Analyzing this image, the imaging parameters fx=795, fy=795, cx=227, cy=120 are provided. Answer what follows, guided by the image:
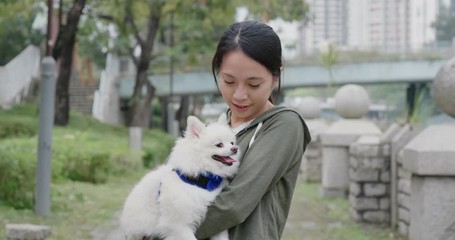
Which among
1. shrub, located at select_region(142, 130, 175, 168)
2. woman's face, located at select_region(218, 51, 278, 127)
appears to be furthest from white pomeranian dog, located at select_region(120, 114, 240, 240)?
shrub, located at select_region(142, 130, 175, 168)

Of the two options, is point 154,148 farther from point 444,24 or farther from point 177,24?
point 444,24

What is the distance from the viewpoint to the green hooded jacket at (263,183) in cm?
261

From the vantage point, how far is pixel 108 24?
87.8 feet

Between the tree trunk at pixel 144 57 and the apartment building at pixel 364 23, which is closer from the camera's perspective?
the tree trunk at pixel 144 57

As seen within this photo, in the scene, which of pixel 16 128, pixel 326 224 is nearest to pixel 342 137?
pixel 326 224

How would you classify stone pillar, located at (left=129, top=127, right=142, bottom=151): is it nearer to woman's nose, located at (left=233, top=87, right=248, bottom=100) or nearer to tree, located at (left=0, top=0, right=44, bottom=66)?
tree, located at (left=0, top=0, right=44, bottom=66)

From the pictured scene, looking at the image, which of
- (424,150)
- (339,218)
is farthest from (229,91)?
(339,218)

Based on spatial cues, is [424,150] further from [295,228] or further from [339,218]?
[339,218]

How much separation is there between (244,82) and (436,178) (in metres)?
4.38

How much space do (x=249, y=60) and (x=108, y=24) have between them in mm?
24563

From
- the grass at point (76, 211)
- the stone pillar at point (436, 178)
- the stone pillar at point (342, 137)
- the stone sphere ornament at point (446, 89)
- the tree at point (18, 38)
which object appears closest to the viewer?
the stone pillar at point (436, 178)

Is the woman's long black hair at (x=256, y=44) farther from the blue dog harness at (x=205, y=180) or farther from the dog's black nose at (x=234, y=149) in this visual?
the blue dog harness at (x=205, y=180)

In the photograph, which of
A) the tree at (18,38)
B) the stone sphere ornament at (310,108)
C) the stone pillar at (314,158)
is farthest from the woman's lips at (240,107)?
the tree at (18,38)

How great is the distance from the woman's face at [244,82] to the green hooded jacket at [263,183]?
0.21 feet
